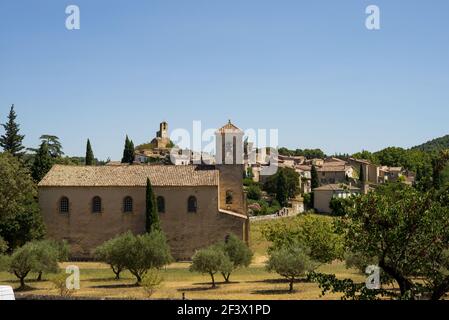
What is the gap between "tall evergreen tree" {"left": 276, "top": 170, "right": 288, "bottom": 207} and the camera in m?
77.7

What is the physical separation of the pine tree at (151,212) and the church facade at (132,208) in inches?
52.5

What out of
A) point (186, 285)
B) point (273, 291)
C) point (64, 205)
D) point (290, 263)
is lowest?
point (186, 285)

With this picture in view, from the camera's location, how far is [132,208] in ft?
141

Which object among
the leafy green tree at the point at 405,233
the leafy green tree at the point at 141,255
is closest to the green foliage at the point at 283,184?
the leafy green tree at the point at 141,255

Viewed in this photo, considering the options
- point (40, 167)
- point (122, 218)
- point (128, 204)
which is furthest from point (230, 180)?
point (40, 167)

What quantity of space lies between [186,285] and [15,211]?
1663cm

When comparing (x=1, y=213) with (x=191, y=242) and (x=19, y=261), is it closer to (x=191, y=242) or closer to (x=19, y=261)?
(x=19, y=261)

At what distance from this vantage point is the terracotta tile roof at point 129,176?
42.8m

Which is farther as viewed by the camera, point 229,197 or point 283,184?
point 283,184

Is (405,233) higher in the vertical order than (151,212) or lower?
higher

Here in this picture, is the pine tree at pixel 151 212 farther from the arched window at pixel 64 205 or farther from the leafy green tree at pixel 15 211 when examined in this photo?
the leafy green tree at pixel 15 211

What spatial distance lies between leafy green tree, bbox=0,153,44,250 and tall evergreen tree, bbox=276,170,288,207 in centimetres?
4196

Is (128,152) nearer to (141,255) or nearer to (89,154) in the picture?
(89,154)
